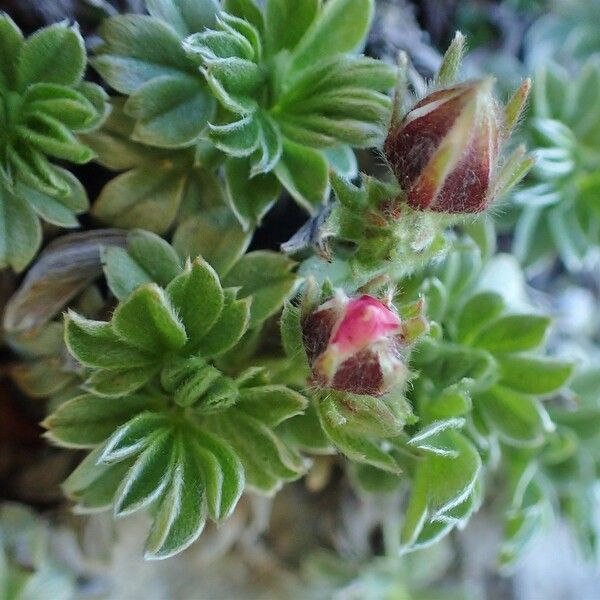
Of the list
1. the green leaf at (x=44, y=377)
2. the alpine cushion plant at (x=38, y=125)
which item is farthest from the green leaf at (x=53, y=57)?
the green leaf at (x=44, y=377)

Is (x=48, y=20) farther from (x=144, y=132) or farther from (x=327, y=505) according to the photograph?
(x=327, y=505)

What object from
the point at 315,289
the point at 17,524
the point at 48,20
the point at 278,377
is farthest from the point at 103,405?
the point at 48,20

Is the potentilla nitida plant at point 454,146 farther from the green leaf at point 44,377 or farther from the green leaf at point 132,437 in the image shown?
the green leaf at point 44,377

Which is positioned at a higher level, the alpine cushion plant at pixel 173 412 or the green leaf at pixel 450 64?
the green leaf at pixel 450 64

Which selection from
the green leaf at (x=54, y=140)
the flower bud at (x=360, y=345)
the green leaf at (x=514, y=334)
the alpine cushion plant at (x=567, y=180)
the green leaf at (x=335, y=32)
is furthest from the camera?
the alpine cushion plant at (x=567, y=180)

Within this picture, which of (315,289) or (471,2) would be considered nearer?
(315,289)

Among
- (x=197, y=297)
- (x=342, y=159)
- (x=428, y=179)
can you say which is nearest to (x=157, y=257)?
(x=197, y=297)

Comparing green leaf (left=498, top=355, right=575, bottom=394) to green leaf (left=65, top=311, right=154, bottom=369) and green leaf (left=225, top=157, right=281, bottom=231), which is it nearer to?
green leaf (left=225, top=157, right=281, bottom=231)
